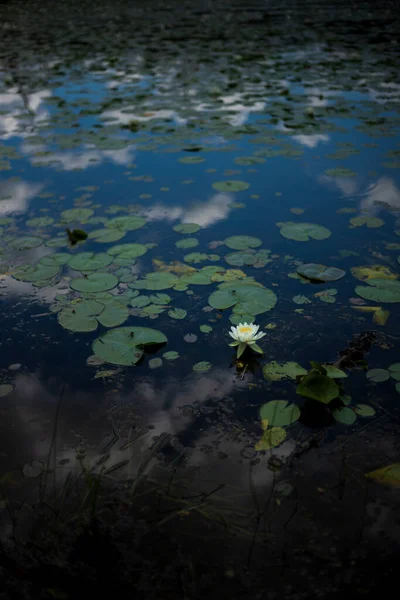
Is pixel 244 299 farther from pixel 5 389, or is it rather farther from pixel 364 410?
pixel 5 389

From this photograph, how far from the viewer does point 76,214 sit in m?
3.25

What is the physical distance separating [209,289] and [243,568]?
1.40 meters

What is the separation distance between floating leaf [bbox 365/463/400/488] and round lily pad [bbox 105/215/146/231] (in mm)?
2052

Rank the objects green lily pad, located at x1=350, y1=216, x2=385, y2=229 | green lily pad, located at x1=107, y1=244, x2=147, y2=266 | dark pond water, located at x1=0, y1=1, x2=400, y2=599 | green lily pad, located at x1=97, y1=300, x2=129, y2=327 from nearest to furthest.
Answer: dark pond water, located at x1=0, y1=1, x2=400, y2=599 → green lily pad, located at x1=97, y1=300, x2=129, y2=327 → green lily pad, located at x1=107, y1=244, x2=147, y2=266 → green lily pad, located at x1=350, y1=216, x2=385, y2=229

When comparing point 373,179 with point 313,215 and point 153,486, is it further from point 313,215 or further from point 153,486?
point 153,486

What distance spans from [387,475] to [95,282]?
1.62 metres

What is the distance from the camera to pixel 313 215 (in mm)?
3139

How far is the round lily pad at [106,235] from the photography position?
9.52 ft

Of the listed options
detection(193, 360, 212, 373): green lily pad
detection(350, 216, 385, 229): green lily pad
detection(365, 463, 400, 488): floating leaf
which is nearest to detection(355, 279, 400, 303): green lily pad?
detection(350, 216, 385, 229): green lily pad

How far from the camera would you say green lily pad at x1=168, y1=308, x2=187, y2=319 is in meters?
2.24

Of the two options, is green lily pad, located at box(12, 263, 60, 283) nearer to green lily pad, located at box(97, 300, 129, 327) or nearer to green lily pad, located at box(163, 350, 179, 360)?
green lily pad, located at box(97, 300, 129, 327)

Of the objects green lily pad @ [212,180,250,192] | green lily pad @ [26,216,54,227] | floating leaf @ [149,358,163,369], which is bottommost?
floating leaf @ [149,358,163,369]

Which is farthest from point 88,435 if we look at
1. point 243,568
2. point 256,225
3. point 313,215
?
point 313,215

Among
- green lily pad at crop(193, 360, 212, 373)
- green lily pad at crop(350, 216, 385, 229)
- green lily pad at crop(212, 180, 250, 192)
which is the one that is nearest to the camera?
green lily pad at crop(193, 360, 212, 373)
